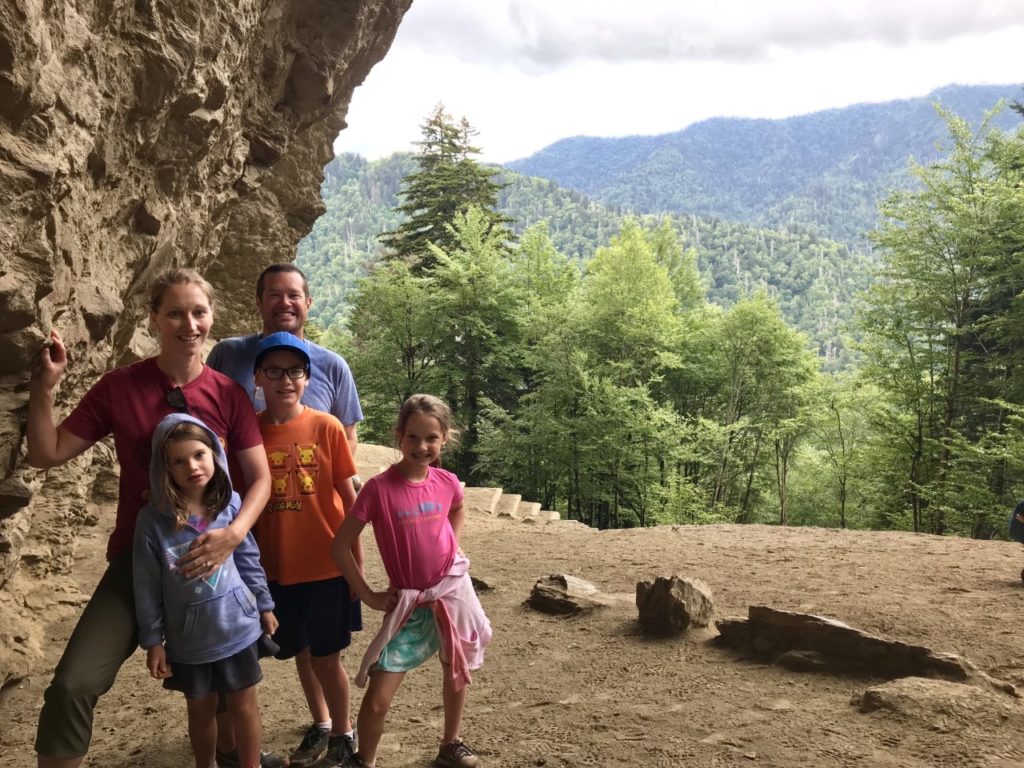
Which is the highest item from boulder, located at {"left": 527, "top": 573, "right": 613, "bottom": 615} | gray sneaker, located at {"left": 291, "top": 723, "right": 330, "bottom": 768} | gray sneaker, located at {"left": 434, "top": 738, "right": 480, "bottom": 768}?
gray sneaker, located at {"left": 291, "top": 723, "right": 330, "bottom": 768}

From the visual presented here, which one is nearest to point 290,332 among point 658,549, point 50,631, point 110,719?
point 110,719

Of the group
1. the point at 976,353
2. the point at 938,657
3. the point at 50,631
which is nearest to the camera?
the point at 938,657

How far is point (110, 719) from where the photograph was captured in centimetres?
398

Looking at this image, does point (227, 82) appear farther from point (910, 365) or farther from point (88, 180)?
point (910, 365)

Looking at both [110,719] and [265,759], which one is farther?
[110,719]

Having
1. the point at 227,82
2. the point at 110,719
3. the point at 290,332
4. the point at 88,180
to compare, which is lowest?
the point at 110,719

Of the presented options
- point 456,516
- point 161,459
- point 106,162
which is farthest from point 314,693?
point 106,162

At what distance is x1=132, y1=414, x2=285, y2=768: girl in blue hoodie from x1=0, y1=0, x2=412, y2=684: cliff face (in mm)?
1187

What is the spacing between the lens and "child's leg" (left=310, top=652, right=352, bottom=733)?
298cm

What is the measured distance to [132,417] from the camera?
2484 mm

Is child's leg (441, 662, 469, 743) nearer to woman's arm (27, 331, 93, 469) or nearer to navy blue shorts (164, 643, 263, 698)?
navy blue shorts (164, 643, 263, 698)

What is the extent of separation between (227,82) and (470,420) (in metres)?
20.0

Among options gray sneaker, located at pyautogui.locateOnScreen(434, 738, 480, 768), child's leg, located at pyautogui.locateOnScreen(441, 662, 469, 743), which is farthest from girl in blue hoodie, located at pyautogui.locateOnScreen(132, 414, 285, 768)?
gray sneaker, located at pyautogui.locateOnScreen(434, 738, 480, 768)

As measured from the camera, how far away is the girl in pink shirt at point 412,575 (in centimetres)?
281
